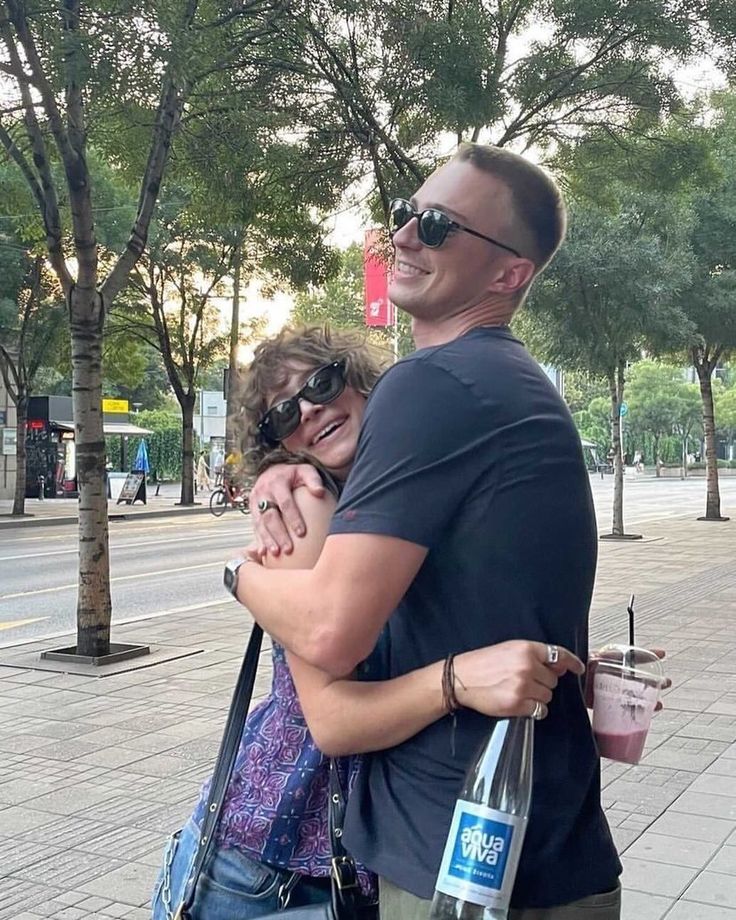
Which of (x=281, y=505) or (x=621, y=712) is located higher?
(x=281, y=505)

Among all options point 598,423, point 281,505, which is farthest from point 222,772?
point 598,423

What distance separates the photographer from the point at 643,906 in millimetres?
3842

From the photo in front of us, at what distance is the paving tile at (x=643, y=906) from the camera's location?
3.76 meters

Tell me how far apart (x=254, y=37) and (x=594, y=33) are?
353 centimetres

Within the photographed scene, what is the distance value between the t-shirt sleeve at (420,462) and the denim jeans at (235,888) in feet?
2.13

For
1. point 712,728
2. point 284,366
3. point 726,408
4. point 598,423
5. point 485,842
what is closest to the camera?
point 485,842

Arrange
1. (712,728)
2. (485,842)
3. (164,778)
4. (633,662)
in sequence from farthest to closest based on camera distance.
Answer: (712,728)
(164,778)
(633,662)
(485,842)

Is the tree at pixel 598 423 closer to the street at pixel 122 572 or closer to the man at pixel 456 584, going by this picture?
the street at pixel 122 572

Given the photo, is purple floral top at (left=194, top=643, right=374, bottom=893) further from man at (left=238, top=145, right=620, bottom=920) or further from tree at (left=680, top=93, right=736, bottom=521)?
tree at (left=680, top=93, right=736, bottom=521)

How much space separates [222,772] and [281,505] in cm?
47

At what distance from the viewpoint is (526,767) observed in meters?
1.50

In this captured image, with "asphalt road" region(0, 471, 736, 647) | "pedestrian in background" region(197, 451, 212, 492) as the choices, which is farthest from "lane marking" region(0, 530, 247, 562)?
"pedestrian in background" region(197, 451, 212, 492)

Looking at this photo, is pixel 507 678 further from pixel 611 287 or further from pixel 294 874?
pixel 611 287

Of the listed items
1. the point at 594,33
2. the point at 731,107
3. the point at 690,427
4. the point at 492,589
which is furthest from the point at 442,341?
the point at 690,427
